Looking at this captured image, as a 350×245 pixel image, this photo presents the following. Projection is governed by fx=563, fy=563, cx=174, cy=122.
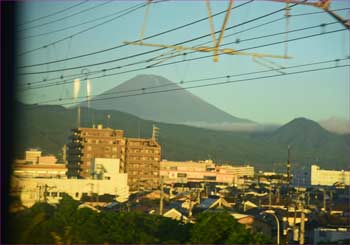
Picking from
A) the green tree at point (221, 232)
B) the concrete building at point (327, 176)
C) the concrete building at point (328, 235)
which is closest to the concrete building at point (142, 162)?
the concrete building at point (327, 176)

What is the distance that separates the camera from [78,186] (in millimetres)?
11273

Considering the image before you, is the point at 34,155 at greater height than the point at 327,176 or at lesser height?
greater

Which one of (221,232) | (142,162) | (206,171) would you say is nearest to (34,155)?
(142,162)

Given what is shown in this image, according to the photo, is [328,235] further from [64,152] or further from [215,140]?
[215,140]

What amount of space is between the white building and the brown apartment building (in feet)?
0.78

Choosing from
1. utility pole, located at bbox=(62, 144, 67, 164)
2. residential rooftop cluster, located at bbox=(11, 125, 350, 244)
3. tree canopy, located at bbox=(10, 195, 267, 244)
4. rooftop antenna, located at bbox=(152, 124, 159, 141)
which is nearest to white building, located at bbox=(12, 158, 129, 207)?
residential rooftop cluster, located at bbox=(11, 125, 350, 244)

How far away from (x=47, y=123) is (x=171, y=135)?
5.20 meters

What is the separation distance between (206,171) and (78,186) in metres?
8.37

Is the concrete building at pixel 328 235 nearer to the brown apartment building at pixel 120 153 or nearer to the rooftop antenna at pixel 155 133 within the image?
the brown apartment building at pixel 120 153

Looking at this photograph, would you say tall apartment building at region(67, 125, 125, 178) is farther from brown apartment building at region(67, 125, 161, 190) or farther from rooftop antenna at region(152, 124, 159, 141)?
rooftop antenna at region(152, 124, 159, 141)

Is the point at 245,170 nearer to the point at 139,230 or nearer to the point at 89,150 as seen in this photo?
the point at 89,150

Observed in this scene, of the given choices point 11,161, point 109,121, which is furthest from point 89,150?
point 11,161

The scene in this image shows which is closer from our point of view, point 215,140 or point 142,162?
point 142,162

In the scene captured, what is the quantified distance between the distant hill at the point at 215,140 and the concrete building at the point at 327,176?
7.0 inches
